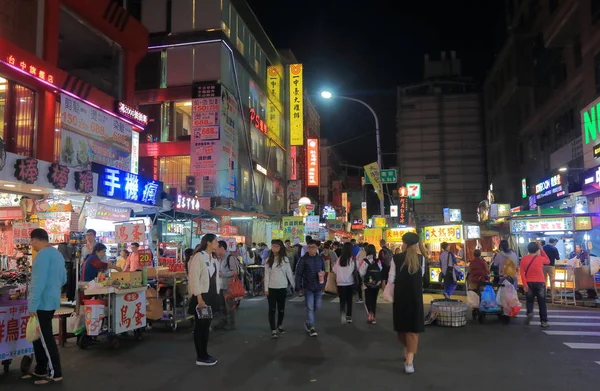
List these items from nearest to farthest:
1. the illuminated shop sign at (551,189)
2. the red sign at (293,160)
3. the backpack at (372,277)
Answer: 1. the backpack at (372,277)
2. the illuminated shop sign at (551,189)
3. the red sign at (293,160)

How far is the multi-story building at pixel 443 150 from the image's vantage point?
48.3 metres

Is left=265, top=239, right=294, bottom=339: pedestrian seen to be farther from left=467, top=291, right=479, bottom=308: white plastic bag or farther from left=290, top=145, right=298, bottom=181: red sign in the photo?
left=290, top=145, right=298, bottom=181: red sign

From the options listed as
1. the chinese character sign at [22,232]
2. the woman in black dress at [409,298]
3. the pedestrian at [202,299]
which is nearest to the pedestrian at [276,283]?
the pedestrian at [202,299]

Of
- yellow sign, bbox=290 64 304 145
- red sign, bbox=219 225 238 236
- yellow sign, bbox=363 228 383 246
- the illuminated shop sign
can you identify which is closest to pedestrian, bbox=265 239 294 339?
red sign, bbox=219 225 238 236

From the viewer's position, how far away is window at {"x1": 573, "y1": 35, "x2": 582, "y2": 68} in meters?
24.2

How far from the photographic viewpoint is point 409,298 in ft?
22.0

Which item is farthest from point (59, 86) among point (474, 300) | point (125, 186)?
point (474, 300)

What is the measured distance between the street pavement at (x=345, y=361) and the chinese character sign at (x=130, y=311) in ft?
1.22

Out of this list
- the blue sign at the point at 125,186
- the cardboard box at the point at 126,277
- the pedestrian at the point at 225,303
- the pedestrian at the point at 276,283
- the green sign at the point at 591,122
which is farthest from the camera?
the green sign at the point at 591,122

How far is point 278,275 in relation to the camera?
937 cm

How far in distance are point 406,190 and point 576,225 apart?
1968 cm

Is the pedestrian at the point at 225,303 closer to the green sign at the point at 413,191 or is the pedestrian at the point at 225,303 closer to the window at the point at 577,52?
the window at the point at 577,52

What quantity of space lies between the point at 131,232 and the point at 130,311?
3.15 metres

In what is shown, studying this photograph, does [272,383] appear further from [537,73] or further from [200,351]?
[537,73]
